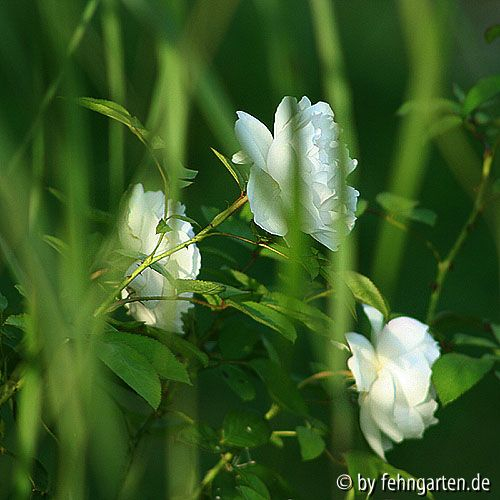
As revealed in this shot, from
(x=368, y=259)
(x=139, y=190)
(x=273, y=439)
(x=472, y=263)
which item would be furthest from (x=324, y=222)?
(x=472, y=263)

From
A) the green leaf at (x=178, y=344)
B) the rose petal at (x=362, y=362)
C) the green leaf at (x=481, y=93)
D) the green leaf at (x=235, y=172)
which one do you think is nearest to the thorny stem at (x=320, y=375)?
the rose petal at (x=362, y=362)

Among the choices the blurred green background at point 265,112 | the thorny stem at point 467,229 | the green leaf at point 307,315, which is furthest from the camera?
the thorny stem at point 467,229

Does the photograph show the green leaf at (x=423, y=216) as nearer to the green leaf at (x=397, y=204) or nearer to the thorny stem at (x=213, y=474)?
the green leaf at (x=397, y=204)

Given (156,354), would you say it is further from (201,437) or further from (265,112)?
(265,112)

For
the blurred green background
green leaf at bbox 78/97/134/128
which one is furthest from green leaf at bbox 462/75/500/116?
green leaf at bbox 78/97/134/128

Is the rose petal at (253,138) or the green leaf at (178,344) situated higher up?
the rose petal at (253,138)

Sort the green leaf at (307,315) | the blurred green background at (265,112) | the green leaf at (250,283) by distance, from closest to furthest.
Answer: the blurred green background at (265,112)
the green leaf at (307,315)
the green leaf at (250,283)

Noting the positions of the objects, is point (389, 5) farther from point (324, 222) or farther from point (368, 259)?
point (324, 222)
